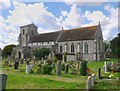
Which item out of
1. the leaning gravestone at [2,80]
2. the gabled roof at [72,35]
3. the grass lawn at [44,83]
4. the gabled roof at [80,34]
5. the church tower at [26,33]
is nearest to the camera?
the leaning gravestone at [2,80]

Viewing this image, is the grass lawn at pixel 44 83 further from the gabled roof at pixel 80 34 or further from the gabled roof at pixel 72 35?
the gabled roof at pixel 80 34

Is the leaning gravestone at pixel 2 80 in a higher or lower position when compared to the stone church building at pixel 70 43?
lower

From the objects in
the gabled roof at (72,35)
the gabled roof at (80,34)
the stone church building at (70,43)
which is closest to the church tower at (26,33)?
the stone church building at (70,43)

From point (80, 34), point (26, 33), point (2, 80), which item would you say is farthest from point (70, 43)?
point (2, 80)

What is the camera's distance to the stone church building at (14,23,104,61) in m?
58.2

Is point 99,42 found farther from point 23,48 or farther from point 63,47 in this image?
point 23,48

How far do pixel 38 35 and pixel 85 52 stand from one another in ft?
73.2

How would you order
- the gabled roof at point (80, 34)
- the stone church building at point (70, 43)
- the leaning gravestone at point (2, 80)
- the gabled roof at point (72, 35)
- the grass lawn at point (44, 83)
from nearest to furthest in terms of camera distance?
the leaning gravestone at point (2, 80), the grass lawn at point (44, 83), the stone church building at point (70, 43), the gabled roof at point (80, 34), the gabled roof at point (72, 35)

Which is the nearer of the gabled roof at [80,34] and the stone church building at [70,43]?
the stone church building at [70,43]

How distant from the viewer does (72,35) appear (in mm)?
64062

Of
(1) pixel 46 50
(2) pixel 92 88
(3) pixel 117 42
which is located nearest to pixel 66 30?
(1) pixel 46 50

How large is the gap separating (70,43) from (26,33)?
20.5 metres

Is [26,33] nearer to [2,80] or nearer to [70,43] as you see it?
[70,43]

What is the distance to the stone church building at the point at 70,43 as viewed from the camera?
58.2 metres
